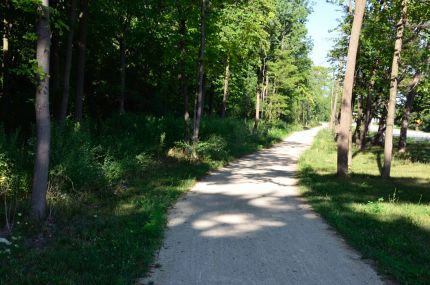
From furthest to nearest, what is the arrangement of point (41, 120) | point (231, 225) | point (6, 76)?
point (6, 76) → point (231, 225) → point (41, 120)

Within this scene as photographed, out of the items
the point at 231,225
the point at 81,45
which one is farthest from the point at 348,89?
the point at 81,45

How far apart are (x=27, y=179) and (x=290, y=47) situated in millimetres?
40271

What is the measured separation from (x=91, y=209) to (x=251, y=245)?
11.3 feet

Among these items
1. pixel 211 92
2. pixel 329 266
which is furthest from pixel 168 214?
pixel 211 92

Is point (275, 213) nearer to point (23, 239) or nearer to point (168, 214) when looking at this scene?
point (168, 214)

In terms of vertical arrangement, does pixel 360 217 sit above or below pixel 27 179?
below

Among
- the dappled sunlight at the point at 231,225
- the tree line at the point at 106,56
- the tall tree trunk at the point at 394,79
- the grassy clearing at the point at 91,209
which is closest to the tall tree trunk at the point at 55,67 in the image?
the tree line at the point at 106,56

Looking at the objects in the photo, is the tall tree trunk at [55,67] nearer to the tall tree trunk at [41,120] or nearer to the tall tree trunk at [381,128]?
the tall tree trunk at [41,120]

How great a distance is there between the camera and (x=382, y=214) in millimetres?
8727

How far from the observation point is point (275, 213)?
8820 mm

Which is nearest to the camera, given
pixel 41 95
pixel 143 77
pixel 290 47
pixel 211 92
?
pixel 41 95

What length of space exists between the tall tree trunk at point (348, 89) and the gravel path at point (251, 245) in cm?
381

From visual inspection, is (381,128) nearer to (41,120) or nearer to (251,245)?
(251,245)

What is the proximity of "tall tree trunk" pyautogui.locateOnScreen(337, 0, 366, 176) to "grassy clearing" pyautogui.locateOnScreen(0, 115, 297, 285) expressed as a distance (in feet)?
15.8
